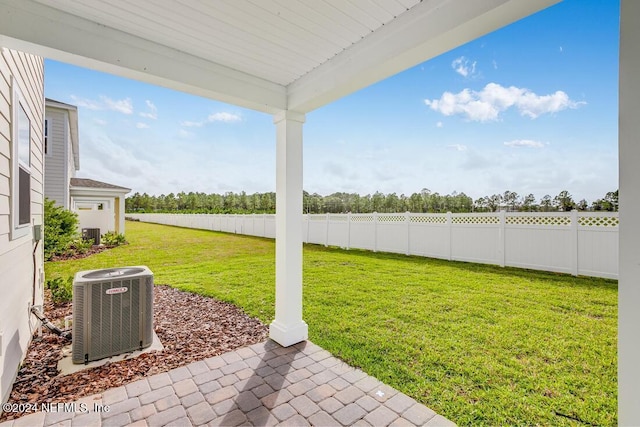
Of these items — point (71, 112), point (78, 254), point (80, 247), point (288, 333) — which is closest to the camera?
point (288, 333)

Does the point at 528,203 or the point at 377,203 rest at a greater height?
the point at 377,203

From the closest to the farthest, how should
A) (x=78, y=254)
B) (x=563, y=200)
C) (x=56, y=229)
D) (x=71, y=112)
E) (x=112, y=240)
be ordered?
(x=56, y=229), (x=78, y=254), (x=563, y=200), (x=71, y=112), (x=112, y=240)

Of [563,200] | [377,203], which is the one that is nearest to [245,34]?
[563,200]

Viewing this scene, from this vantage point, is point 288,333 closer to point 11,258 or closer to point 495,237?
point 11,258

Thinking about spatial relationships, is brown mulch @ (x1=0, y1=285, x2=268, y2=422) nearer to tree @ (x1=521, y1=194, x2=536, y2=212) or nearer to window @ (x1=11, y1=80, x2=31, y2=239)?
window @ (x1=11, y1=80, x2=31, y2=239)

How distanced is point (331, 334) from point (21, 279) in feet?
11.0

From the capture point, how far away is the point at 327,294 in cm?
524

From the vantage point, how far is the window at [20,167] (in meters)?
2.57

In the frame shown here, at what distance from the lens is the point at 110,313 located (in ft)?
9.54

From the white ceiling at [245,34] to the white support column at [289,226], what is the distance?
2.08 ft

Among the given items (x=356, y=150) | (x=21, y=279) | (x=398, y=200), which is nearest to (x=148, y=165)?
(x=356, y=150)

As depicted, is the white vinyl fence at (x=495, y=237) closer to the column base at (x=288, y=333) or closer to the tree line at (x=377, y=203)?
the tree line at (x=377, y=203)

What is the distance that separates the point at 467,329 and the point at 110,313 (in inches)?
161

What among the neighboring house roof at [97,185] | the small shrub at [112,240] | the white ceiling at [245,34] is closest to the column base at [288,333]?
the white ceiling at [245,34]
